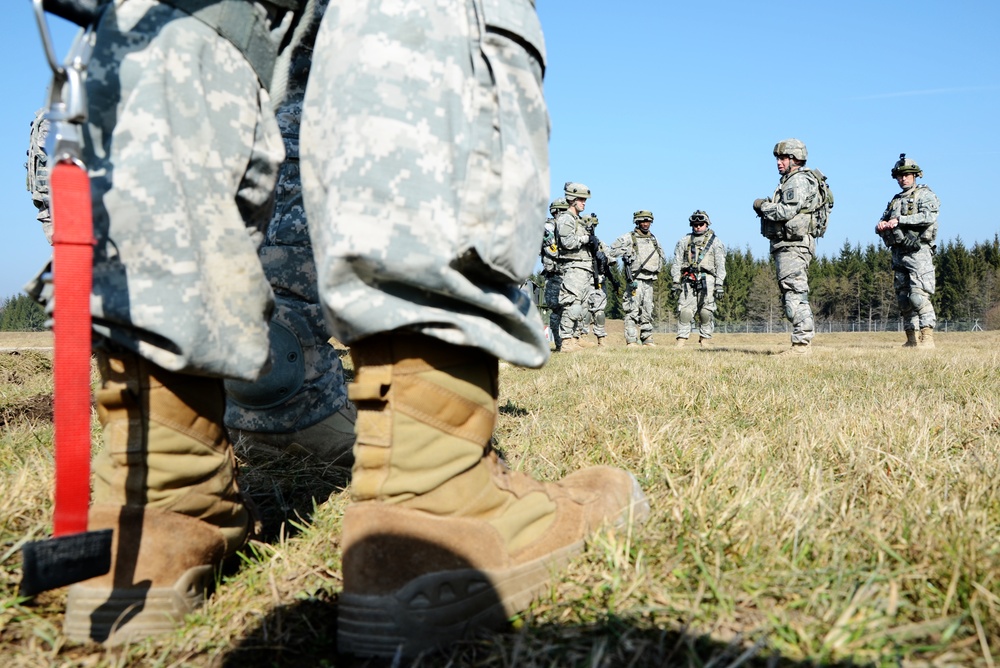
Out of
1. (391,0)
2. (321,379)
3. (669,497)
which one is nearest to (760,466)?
(669,497)

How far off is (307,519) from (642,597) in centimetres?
84

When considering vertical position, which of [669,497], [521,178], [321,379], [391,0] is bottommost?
[669,497]

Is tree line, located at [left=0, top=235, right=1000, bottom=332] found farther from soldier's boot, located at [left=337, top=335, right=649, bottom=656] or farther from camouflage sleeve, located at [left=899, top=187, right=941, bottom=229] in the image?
soldier's boot, located at [left=337, top=335, right=649, bottom=656]

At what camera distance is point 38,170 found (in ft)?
25.2

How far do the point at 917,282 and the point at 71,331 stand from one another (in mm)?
10847

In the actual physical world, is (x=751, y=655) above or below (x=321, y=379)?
below

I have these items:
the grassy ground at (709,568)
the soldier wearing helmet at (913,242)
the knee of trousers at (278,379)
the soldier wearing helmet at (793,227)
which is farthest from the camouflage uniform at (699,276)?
the knee of trousers at (278,379)

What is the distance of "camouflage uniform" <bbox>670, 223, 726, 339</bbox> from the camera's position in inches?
517

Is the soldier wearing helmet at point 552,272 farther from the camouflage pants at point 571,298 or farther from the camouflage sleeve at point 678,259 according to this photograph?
the camouflage sleeve at point 678,259

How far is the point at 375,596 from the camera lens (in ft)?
3.39

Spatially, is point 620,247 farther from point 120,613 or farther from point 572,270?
point 120,613

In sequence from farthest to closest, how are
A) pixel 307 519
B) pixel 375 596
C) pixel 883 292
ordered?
pixel 883 292 < pixel 307 519 < pixel 375 596

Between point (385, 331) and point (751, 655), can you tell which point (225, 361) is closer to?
point (385, 331)

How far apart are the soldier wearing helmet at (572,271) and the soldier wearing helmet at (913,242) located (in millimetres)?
4438
